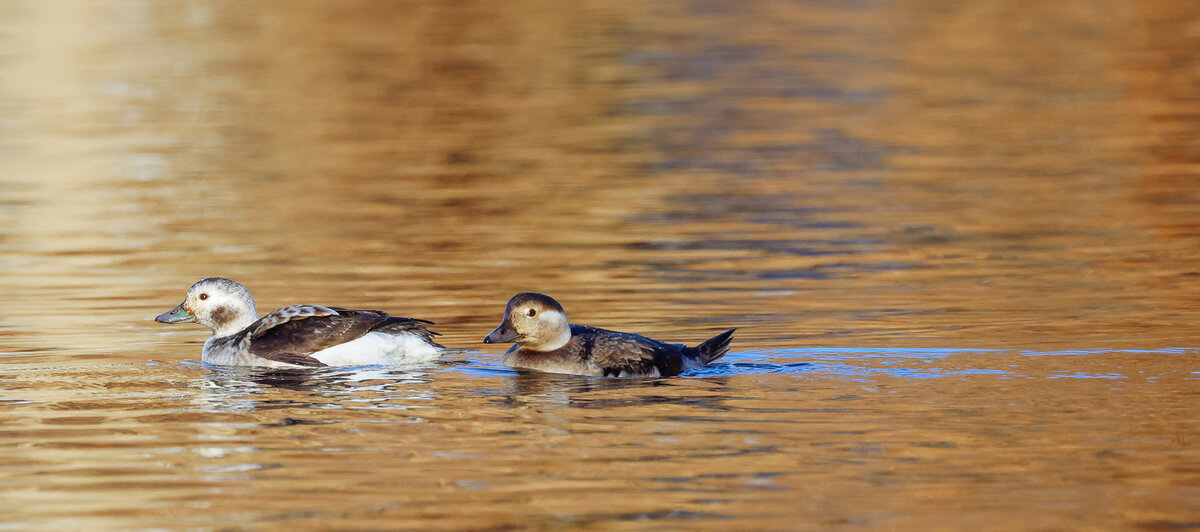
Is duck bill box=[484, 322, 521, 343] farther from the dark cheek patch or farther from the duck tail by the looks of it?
the dark cheek patch

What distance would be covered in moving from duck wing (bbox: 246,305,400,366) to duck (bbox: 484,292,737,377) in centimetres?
86

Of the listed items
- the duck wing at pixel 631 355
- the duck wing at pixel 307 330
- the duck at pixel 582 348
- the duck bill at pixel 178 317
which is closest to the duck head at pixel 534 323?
the duck at pixel 582 348

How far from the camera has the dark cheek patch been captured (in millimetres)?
13039

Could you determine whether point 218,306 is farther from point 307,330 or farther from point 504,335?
point 504,335

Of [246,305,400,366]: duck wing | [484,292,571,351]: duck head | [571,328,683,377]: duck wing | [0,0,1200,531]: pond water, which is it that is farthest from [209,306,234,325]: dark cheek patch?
[571,328,683,377]: duck wing

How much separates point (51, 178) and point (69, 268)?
767 cm

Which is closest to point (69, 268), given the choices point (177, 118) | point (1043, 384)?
point (1043, 384)

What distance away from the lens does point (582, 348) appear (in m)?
11.9

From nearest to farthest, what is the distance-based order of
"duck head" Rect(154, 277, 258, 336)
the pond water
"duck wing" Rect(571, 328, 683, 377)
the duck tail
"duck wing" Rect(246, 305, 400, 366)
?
the pond water
"duck wing" Rect(571, 328, 683, 377)
the duck tail
"duck wing" Rect(246, 305, 400, 366)
"duck head" Rect(154, 277, 258, 336)

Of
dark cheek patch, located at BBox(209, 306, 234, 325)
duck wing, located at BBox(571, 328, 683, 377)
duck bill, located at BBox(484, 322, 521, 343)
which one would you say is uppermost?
dark cheek patch, located at BBox(209, 306, 234, 325)

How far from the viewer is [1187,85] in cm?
3238

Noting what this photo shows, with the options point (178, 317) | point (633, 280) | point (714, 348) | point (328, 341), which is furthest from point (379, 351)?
point (633, 280)

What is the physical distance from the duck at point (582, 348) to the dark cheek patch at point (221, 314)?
220cm

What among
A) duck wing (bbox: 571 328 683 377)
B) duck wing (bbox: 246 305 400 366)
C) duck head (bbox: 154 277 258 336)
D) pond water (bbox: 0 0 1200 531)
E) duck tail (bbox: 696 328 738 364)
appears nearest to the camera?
pond water (bbox: 0 0 1200 531)
